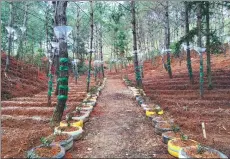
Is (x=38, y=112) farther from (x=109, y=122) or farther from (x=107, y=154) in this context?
(x=107, y=154)

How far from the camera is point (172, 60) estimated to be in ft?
137

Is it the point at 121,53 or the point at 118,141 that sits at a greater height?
the point at 121,53

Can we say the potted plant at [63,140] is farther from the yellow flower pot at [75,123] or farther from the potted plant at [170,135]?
the potted plant at [170,135]

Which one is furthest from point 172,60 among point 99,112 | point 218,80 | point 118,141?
point 118,141

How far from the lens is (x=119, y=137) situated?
7262 millimetres

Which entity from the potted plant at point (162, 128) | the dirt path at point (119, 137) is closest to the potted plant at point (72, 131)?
the dirt path at point (119, 137)

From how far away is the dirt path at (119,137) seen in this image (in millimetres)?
6023

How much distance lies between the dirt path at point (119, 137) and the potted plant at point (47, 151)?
51 centimetres

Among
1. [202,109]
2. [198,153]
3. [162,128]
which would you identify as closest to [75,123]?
[162,128]

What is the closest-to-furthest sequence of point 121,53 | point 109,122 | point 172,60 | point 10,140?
point 10,140, point 109,122, point 172,60, point 121,53

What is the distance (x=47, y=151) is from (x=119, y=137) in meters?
2.41

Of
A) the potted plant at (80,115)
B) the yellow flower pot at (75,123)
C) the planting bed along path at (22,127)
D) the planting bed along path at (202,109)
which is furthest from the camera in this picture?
the potted plant at (80,115)

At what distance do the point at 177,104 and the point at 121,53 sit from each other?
1302 inches

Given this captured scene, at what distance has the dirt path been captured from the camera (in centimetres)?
602
